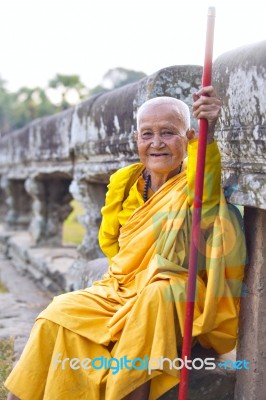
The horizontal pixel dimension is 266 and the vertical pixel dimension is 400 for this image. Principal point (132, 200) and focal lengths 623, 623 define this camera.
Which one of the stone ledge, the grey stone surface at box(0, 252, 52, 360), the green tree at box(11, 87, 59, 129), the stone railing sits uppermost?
the green tree at box(11, 87, 59, 129)

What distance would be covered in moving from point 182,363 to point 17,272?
6.10 metres

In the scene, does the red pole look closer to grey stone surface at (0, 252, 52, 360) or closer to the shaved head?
the shaved head

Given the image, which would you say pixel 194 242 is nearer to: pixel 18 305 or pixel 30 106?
A: pixel 18 305

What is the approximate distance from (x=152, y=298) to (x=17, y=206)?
26.7ft

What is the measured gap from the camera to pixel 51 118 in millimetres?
6734

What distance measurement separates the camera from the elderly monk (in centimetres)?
258

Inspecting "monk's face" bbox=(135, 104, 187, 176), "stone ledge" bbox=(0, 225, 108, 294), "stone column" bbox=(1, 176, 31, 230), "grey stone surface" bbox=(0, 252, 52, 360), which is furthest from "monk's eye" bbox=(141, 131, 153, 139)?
"stone column" bbox=(1, 176, 31, 230)

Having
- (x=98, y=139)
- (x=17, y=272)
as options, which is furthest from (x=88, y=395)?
(x=17, y=272)

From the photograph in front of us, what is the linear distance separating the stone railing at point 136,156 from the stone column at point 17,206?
210 cm

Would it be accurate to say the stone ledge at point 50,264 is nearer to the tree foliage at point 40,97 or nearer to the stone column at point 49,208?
the stone column at point 49,208

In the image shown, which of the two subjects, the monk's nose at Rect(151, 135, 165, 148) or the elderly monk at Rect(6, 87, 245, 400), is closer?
the elderly monk at Rect(6, 87, 245, 400)

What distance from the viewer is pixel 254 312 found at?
106 inches

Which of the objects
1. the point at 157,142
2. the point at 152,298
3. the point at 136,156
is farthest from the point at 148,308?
the point at 136,156

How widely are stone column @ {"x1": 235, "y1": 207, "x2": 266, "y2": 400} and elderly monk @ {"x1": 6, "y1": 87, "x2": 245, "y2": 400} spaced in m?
0.07
